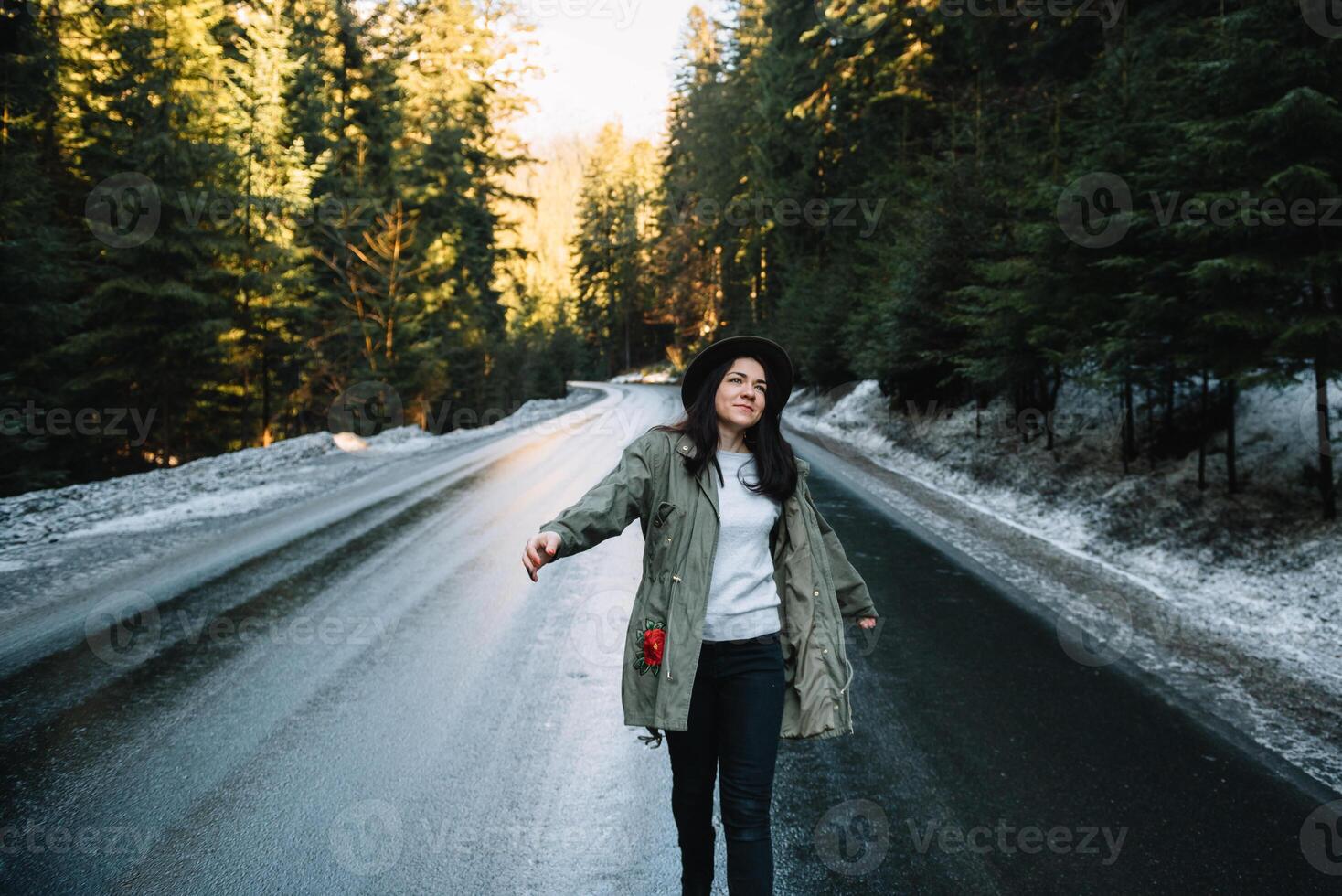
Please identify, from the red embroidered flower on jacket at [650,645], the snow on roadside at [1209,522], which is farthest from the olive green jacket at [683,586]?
the snow on roadside at [1209,522]

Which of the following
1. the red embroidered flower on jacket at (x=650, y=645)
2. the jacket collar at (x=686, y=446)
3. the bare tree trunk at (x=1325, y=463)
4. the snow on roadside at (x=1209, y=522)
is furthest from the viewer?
the bare tree trunk at (x=1325, y=463)

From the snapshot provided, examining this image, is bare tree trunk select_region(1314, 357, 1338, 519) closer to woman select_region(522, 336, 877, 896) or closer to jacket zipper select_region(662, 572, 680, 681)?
woman select_region(522, 336, 877, 896)

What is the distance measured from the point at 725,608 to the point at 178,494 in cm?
1225

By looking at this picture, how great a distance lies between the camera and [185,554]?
28.5 feet

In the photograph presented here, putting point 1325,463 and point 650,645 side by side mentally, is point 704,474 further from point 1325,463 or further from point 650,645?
point 1325,463

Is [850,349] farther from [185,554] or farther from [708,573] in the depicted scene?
[708,573]

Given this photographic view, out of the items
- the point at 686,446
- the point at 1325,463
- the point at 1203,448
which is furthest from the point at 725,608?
the point at 1203,448

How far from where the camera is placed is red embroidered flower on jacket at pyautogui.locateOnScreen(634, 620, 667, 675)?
2627 millimetres

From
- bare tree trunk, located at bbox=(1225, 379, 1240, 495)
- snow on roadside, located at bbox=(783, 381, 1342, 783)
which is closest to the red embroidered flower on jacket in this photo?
snow on roadside, located at bbox=(783, 381, 1342, 783)

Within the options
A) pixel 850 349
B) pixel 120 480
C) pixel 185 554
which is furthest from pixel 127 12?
pixel 850 349

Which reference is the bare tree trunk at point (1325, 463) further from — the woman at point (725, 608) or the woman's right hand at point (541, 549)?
the woman's right hand at point (541, 549)

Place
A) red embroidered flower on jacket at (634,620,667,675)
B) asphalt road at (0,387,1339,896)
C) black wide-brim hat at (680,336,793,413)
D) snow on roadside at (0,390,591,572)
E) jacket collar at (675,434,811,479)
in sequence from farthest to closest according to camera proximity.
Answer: snow on roadside at (0,390,591,572) → asphalt road at (0,387,1339,896) → black wide-brim hat at (680,336,793,413) → jacket collar at (675,434,811,479) → red embroidered flower on jacket at (634,620,667,675)

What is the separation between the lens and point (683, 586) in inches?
104

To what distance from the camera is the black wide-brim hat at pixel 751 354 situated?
115 inches
